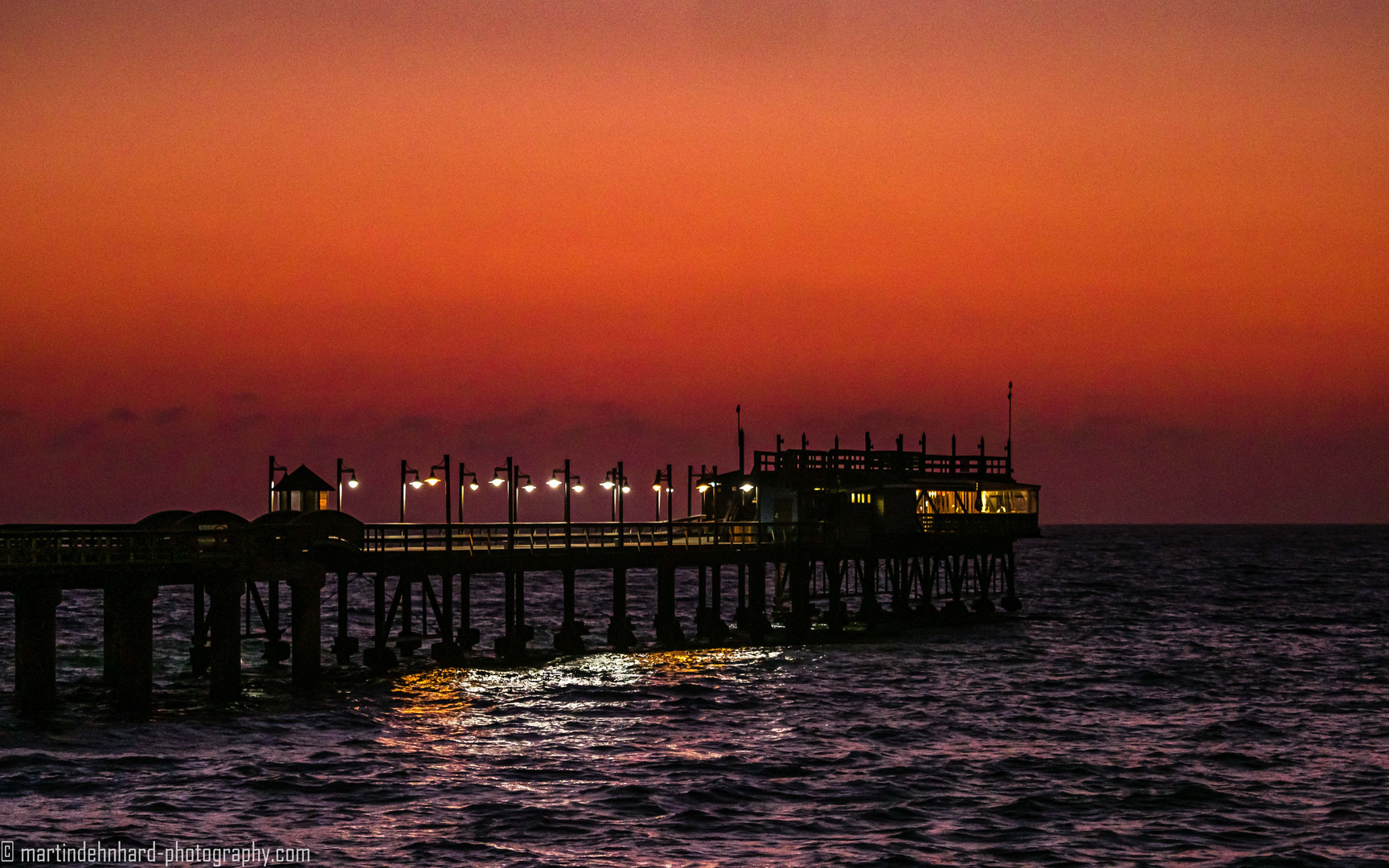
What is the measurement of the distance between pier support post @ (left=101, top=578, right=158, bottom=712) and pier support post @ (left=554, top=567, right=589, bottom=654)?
16.6m

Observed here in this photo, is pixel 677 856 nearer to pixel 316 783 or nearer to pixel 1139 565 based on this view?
pixel 316 783

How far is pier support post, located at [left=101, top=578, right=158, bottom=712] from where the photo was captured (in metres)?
38.0

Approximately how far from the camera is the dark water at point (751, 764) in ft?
89.4

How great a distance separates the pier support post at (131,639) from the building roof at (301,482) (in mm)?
14664

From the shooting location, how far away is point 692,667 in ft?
170

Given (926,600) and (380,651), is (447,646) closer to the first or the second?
(380,651)

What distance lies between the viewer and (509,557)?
50.7 metres

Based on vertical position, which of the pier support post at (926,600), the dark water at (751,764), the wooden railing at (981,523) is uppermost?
the wooden railing at (981,523)

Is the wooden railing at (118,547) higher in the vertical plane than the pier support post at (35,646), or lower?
higher

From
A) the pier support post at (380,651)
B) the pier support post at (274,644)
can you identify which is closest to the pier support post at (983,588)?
the pier support post at (380,651)

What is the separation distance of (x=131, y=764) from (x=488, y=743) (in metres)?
8.03

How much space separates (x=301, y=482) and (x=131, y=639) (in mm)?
15515

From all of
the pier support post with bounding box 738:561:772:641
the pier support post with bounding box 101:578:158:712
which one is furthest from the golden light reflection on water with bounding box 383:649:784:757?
the pier support post with bounding box 101:578:158:712

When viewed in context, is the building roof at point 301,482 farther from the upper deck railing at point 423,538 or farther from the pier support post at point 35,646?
the pier support post at point 35,646
